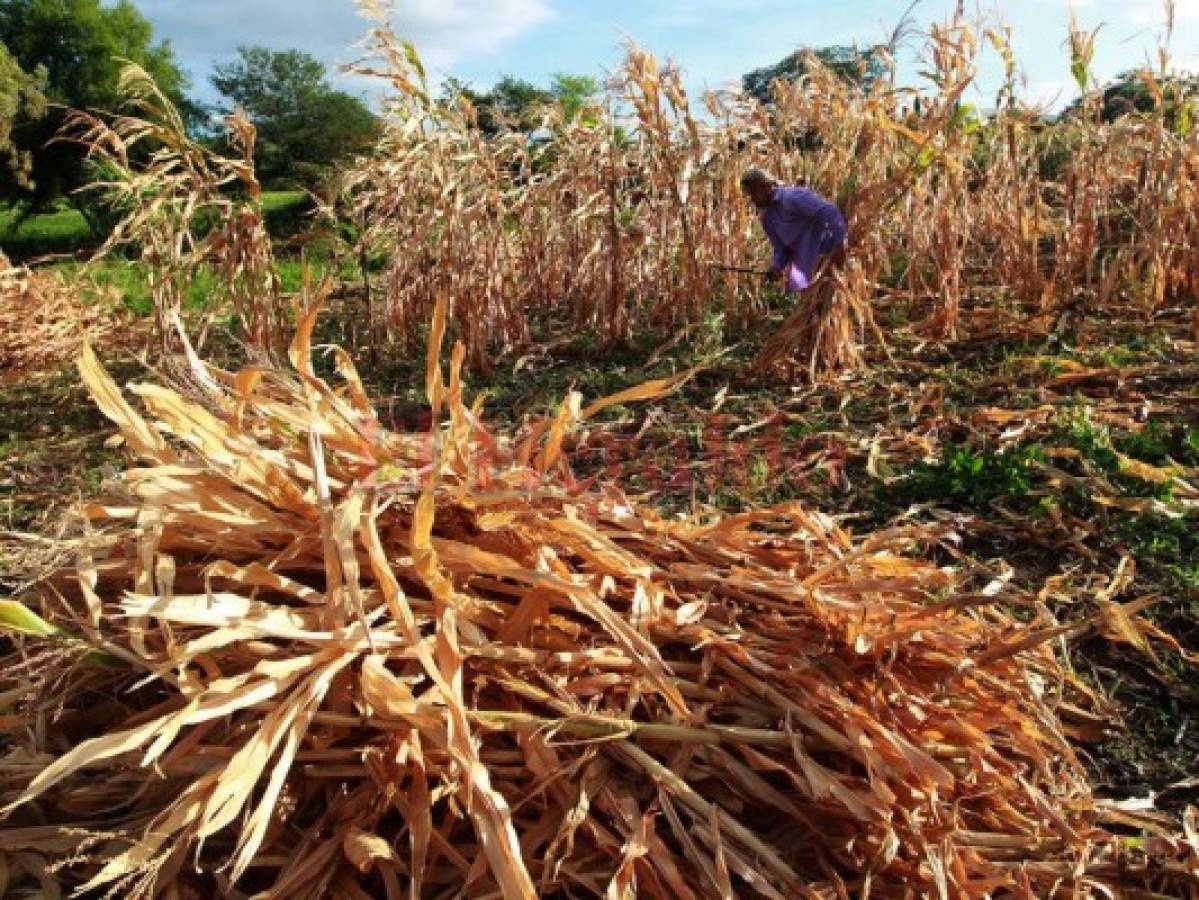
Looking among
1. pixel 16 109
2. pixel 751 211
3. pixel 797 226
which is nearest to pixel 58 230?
pixel 16 109

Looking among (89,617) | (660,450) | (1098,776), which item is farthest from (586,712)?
(660,450)

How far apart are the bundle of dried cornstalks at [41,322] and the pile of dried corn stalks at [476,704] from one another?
611cm

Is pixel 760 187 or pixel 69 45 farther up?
pixel 69 45

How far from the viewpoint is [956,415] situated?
4.38 meters

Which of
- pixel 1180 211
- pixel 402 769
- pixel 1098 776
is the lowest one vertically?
pixel 1098 776

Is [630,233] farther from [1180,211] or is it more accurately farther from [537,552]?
[537,552]

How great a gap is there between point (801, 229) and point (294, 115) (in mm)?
29298

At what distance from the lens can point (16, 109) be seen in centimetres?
1914

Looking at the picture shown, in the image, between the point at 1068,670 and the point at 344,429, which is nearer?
the point at 344,429

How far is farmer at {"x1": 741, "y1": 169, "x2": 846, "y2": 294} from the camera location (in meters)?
5.23

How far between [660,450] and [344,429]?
2.56 m

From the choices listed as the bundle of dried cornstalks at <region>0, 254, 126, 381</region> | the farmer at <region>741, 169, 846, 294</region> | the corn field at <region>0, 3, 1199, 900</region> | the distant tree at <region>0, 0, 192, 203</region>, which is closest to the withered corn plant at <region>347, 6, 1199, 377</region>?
the farmer at <region>741, 169, 846, 294</region>

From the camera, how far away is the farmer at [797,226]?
523 cm

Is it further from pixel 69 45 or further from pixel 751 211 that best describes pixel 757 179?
pixel 69 45
